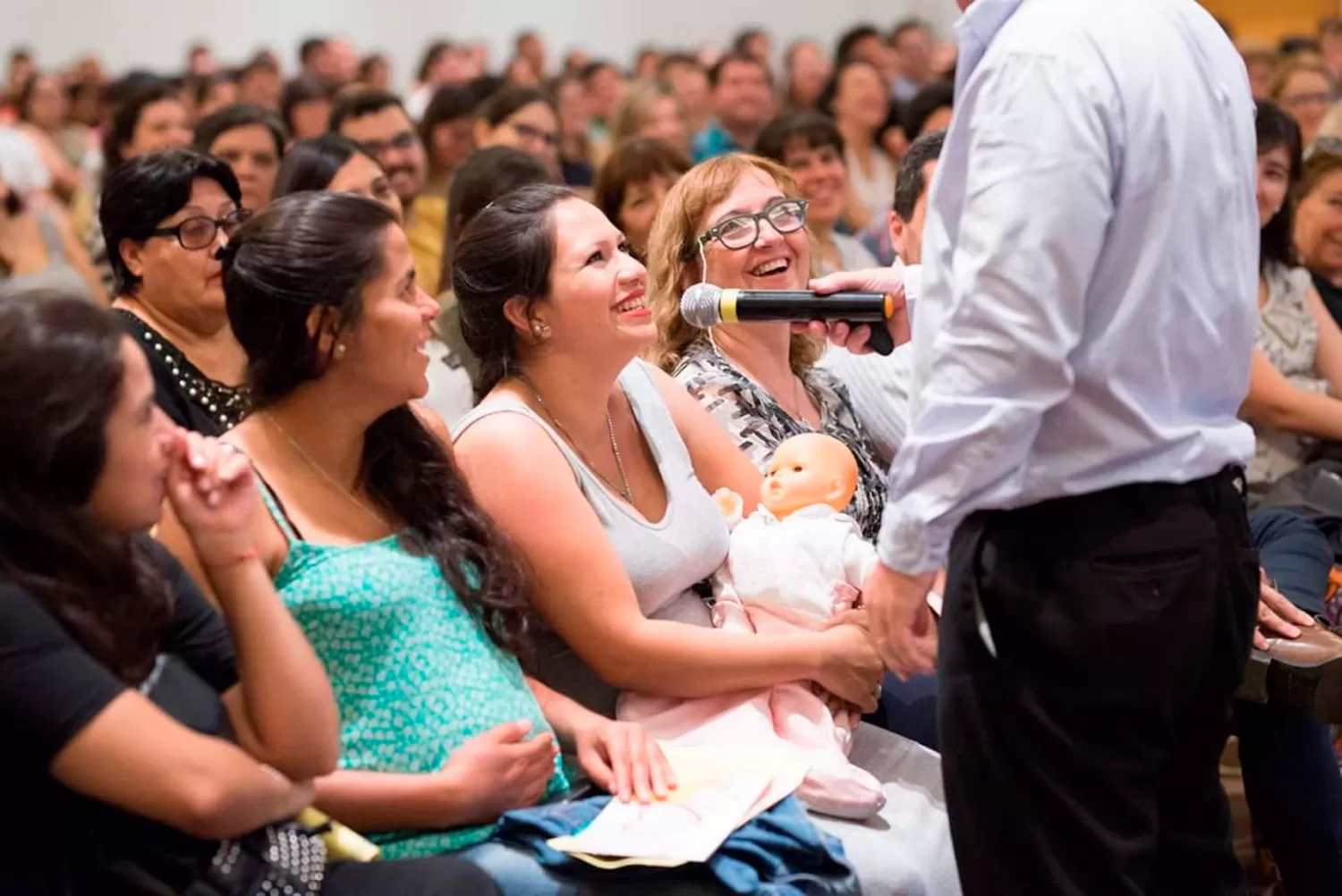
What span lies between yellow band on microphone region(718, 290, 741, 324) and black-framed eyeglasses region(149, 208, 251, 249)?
40.9 inches

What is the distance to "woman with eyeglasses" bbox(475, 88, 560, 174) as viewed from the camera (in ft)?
17.4

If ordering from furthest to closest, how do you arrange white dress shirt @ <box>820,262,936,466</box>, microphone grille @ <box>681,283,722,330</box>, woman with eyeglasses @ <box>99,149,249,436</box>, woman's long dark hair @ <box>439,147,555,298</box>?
woman's long dark hair @ <box>439,147,555,298</box> < white dress shirt @ <box>820,262,936,466</box> < woman with eyeglasses @ <box>99,149,249,436</box> < microphone grille @ <box>681,283,722,330</box>

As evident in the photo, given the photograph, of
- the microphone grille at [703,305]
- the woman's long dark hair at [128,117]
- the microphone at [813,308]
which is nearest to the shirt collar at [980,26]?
the microphone at [813,308]

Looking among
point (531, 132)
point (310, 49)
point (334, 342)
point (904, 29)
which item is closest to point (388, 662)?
point (334, 342)

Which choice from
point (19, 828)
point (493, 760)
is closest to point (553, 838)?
point (493, 760)

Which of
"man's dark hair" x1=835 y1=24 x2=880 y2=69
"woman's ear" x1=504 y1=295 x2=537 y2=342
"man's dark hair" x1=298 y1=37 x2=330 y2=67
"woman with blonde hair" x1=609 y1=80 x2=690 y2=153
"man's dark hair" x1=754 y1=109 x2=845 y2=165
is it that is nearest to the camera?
"woman's ear" x1=504 y1=295 x2=537 y2=342

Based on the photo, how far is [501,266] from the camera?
244 cm

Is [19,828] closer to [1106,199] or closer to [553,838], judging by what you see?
[553,838]

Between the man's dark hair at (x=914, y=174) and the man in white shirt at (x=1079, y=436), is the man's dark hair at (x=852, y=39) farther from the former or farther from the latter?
the man in white shirt at (x=1079, y=436)

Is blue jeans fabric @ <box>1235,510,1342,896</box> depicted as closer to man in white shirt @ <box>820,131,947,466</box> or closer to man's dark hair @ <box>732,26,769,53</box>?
man in white shirt @ <box>820,131,947,466</box>

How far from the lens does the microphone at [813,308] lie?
223 centimetres

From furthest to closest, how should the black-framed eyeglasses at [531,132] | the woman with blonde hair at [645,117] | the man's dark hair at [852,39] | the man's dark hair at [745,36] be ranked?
the man's dark hair at [745,36] → the man's dark hair at [852,39] → the woman with blonde hair at [645,117] → the black-framed eyeglasses at [531,132]

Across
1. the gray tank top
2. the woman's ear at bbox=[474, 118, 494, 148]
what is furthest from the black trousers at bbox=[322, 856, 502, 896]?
the woman's ear at bbox=[474, 118, 494, 148]

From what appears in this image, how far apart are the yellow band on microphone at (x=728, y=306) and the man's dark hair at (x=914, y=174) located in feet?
3.59
